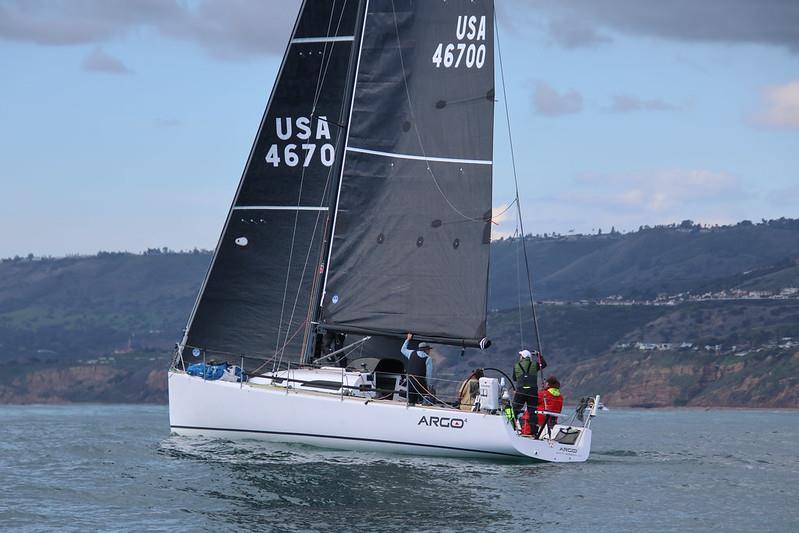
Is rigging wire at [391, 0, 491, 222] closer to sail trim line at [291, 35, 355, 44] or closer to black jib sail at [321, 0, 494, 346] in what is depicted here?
black jib sail at [321, 0, 494, 346]

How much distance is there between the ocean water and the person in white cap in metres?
1.21

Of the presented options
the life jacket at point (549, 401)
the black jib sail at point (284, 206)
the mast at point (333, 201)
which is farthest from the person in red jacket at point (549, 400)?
the black jib sail at point (284, 206)

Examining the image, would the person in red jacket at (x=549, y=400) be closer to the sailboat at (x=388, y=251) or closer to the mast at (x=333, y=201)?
the sailboat at (x=388, y=251)

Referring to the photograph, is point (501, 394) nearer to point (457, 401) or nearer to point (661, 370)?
point (457, 401)

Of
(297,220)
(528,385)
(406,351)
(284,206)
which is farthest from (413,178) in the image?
(528,385)

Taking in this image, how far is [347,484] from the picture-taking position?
26094 millimetres

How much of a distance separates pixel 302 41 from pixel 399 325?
302 inches

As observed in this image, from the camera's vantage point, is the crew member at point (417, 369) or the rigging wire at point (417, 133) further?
the rigging wire at point (417, 133)

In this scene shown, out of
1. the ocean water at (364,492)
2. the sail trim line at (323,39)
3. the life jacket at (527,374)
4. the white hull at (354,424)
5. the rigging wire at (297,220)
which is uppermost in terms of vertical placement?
the sail trim line at (323,39)

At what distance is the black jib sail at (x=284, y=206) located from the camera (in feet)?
108

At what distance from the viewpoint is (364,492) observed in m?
25.3

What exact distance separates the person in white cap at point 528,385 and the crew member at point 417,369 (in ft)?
6.50

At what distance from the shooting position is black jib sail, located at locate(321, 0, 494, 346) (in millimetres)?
31234

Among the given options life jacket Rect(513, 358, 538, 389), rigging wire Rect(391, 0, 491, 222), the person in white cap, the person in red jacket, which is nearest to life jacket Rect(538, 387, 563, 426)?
the person in red jacket
